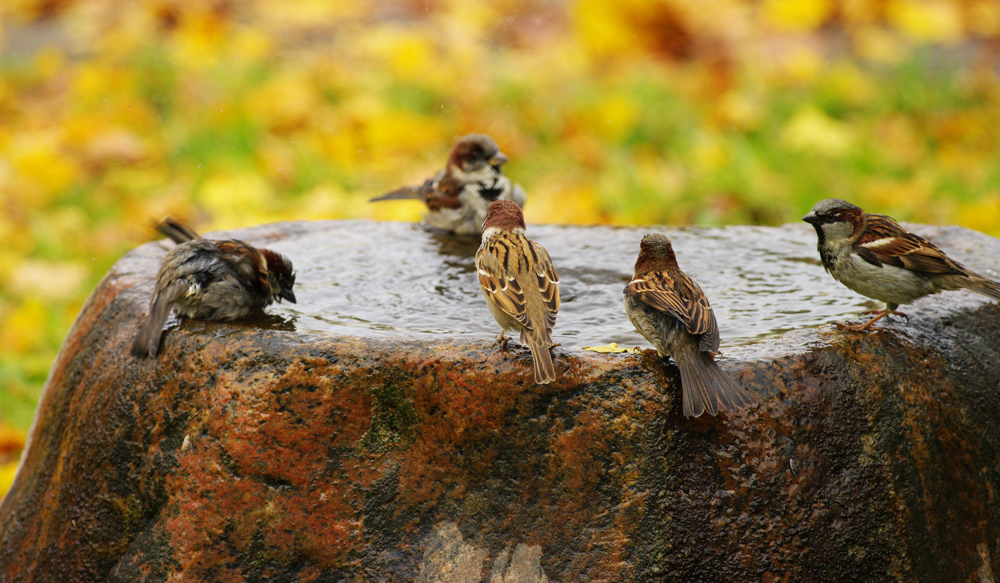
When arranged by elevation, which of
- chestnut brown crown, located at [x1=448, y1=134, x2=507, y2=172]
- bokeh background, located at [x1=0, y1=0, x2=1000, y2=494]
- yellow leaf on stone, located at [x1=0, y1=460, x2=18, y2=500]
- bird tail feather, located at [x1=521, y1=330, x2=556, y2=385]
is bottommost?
yellow leaf on stone, located at [x1=0, y1=460, x2=18, y2=500]

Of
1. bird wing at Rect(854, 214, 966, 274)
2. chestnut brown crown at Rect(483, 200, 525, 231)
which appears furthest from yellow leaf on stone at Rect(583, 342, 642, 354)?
bird wing at Rect(854, 214, 966, 274)

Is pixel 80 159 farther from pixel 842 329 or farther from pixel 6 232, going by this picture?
pixel 842 329

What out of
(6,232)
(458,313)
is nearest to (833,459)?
(458,313)

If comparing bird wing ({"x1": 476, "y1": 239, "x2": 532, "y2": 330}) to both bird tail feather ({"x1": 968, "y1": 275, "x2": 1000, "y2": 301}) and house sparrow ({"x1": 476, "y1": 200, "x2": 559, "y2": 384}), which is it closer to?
house sparrow ({"x1": 476, "y1": 200, "x2": 559, "y2": 384})

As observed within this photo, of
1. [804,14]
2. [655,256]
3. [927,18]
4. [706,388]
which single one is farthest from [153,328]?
[927,18]

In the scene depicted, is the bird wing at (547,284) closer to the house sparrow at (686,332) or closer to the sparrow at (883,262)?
Result: the house sparrow at (686,332)

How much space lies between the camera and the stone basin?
296cm

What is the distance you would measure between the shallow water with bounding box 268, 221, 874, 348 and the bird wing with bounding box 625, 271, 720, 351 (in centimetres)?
32

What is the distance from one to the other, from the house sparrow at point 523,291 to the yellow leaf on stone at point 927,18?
8.16 metres

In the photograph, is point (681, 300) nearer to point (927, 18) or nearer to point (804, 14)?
point (804, 14)

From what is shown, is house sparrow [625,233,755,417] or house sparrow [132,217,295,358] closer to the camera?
house sparrow [625,233,755,417]

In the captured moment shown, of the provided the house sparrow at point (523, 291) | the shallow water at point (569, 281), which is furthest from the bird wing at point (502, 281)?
the shallow water at point (569, 281)

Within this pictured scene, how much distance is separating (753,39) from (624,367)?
27.6 feet

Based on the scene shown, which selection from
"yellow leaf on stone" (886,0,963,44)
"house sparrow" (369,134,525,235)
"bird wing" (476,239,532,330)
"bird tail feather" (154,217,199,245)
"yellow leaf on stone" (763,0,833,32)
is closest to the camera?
"bird wing" (476,239,532,330)
